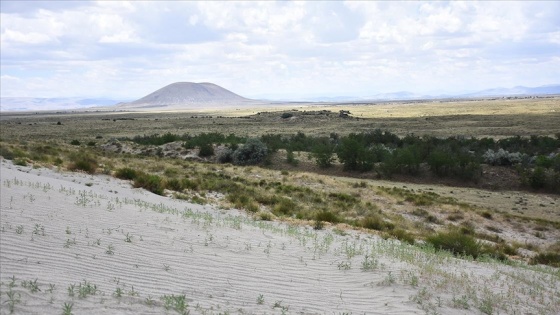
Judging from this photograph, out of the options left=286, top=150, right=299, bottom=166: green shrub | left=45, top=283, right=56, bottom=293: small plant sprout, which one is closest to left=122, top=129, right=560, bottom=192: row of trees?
left=286, top=150, right=299, bottom=166: green shrub

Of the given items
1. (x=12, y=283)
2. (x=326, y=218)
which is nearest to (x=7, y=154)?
(x=326, y=218)

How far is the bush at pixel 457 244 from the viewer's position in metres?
12.5

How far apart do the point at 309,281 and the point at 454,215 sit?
508 inches

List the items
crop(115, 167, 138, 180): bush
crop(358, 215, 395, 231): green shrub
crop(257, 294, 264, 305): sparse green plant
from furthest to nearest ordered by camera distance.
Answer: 1. crop(115, 167, 138, 180): bush
2. crop(358, 215, 395, 231): green shrub
3. crop(257, 294, 264, 305): sparse green plant

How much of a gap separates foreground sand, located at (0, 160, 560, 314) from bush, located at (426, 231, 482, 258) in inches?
52.5

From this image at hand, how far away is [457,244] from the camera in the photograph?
12633mm

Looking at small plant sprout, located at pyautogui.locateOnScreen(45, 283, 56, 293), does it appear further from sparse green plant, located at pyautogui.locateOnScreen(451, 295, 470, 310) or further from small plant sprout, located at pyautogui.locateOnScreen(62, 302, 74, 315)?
sparse green plant, located at pyautogui.locateOnScreen(451, 295, 470, 310)

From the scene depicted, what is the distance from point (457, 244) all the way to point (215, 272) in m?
7.24

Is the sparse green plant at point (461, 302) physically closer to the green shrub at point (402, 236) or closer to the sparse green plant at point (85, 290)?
the sparse green plant at point (85, 290)

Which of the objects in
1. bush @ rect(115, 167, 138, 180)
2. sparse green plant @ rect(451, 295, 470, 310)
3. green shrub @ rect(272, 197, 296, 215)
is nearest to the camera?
sparse green plant @ rect(451, 295, 470, 310)

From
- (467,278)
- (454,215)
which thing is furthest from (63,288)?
(454,215)

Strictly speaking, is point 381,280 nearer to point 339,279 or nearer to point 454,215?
point 339,279

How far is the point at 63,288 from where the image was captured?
19.6ft

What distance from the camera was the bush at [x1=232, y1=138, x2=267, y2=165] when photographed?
34.8m
